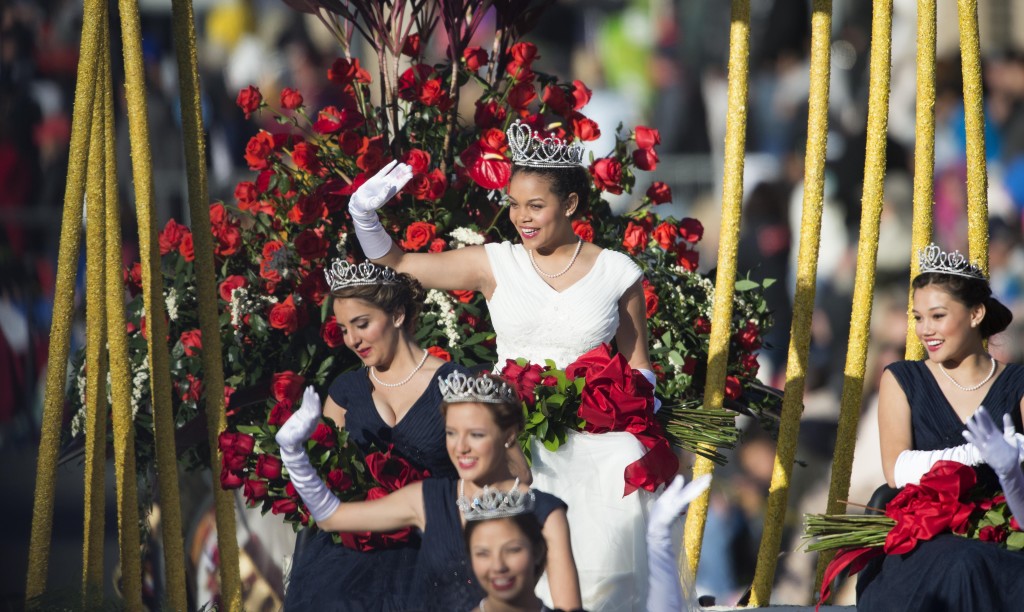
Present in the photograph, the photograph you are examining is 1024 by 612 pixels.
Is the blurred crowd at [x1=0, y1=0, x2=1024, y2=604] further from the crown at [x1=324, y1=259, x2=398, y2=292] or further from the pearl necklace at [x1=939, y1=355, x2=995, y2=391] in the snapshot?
the crown at [x1=324, y1=259, x2=398, y2=292]

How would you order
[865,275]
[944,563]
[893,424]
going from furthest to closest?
[865,275] → [893,424] → [944,563]

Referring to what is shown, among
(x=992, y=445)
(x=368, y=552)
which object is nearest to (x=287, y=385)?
(x=368, y=552)

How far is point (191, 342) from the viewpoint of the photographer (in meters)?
4.04

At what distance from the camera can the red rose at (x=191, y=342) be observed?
13.2 feet

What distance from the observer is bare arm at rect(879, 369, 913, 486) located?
11.3 feet

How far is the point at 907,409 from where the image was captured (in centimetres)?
347

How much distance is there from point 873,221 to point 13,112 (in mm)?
3369

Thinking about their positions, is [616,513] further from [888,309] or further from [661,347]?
[888,309]

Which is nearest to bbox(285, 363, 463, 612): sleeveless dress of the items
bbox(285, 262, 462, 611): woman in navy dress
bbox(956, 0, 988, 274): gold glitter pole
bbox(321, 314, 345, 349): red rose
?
bbox(285, 262, 462, 611): woman in navy dress

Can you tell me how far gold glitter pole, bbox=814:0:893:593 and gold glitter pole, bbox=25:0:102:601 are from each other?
1.97 meters

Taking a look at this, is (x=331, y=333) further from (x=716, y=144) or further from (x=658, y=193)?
(x=716, y=144)

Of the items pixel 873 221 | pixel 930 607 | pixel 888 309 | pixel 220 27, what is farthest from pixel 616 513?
pixel 220 27

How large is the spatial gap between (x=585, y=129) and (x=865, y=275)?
901mm

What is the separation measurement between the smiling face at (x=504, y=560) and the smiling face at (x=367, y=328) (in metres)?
0.80
